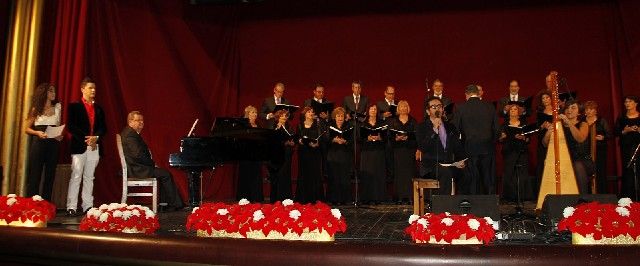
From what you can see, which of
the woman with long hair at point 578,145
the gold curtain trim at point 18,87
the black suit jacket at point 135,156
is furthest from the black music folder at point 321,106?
the gold curtain trim at point 18,87

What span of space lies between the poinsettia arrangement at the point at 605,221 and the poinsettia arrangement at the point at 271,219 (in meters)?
1.38

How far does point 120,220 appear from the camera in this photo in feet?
12.5

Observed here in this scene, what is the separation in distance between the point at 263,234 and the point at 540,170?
22.3ft

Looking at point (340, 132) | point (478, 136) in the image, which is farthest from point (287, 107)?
point (478, 136)

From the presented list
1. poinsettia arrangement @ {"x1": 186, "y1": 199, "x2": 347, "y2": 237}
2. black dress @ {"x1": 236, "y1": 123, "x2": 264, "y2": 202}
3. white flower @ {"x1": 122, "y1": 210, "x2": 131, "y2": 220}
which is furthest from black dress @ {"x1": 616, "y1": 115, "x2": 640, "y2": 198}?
white flower @ {"x1": 122, "y1": 210, "x2": 131, "y2": 220}

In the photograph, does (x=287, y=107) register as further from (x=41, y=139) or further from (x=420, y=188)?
(x=41, y=139)

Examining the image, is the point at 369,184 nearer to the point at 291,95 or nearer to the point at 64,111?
the point at 291,95

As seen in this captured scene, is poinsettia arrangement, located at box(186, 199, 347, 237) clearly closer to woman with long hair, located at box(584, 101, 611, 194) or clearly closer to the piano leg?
the piano leg

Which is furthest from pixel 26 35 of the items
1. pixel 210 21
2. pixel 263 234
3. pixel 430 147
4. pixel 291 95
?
pixel 263 234

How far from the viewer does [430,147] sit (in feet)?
21.8

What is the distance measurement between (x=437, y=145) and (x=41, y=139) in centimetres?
448

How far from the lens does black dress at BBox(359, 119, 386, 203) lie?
9.50 m

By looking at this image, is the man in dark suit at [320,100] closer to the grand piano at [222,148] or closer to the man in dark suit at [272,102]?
the man in dark suit at [272,102]

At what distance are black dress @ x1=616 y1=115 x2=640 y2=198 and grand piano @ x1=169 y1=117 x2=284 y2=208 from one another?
15.1 feet
